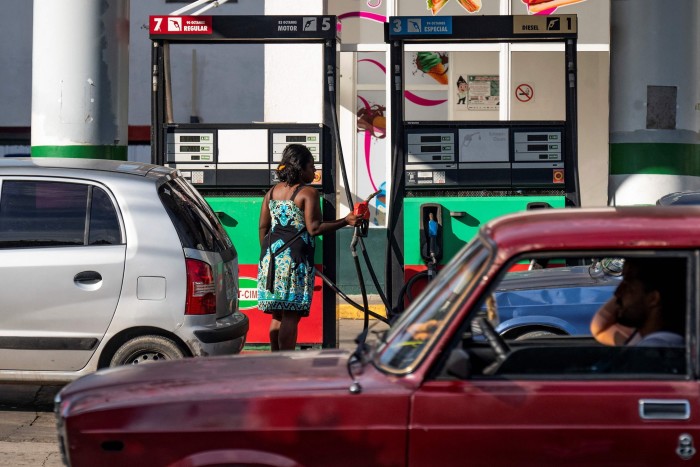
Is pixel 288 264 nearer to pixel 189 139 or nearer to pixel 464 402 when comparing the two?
pixel 189 139

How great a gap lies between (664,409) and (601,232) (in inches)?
24.5

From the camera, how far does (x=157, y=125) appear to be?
913 cm

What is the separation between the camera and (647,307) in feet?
13.4

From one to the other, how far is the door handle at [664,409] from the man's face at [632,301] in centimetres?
49

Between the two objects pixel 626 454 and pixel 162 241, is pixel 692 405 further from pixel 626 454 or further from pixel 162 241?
pixel 162 241

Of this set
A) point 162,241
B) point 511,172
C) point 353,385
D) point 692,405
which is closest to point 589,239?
point 692,405

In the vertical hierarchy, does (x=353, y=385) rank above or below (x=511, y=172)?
below

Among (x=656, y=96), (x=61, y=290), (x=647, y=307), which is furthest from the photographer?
(x=656, y=96)

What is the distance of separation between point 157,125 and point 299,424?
5782 mm

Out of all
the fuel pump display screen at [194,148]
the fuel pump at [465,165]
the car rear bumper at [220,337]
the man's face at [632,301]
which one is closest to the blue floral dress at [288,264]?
the car rear bumper at [220,337]

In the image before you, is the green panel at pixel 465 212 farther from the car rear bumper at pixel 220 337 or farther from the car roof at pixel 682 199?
the car rear bumper at pixel 220 337

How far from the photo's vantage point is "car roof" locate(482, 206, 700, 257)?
12.3 feet

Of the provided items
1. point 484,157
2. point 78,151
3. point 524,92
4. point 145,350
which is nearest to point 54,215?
point 145,350

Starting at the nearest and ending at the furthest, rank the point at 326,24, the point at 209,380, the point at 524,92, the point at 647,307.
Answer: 1. the point at 209,380
2. the point at 647,307
3. the point at 326,24
4. the point at 524,92
